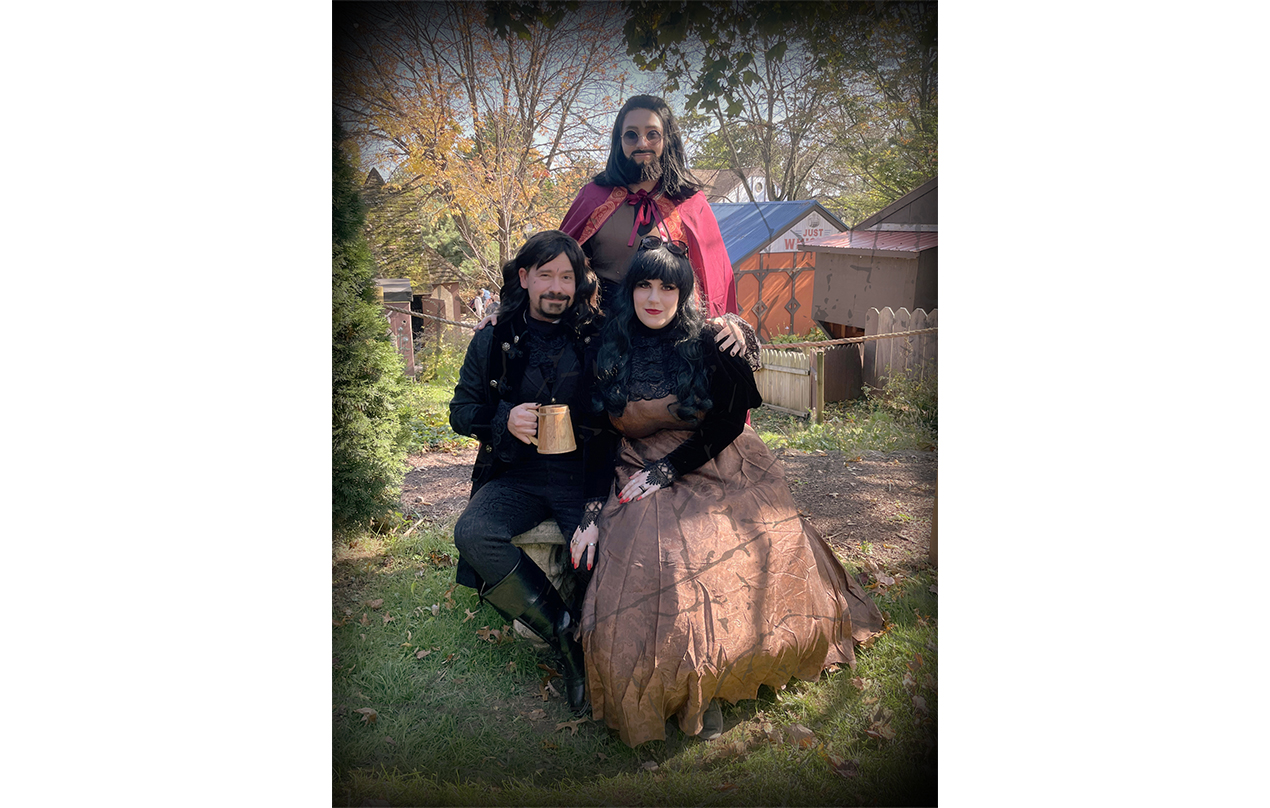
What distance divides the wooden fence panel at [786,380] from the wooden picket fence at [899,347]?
0.84ft

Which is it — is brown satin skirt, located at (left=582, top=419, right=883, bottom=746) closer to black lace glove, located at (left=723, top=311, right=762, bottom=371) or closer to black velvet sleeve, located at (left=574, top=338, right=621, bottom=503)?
black velvet sleeve, located at (left=574, top=338, right=621, bottom=503)

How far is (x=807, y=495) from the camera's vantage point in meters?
3.03

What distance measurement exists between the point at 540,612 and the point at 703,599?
656 millimetres

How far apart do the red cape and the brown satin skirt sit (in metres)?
0.62

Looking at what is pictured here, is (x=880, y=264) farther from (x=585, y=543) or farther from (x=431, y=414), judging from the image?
(x=431, y=414)

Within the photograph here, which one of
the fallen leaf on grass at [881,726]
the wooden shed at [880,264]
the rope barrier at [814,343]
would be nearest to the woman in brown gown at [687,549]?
the fallen leaf on grass at [881,726]

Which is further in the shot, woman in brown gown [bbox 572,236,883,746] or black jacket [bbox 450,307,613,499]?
black jacket [bbox 450,307,613,499]

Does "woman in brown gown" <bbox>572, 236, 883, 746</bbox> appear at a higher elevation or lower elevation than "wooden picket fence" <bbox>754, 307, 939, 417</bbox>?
lower

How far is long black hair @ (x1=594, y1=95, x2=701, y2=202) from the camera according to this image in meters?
2.81

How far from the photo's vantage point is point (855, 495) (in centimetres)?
302

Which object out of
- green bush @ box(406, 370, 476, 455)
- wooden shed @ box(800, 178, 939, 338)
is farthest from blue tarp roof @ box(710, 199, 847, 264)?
green bush @ box(406, 370, 476, 455)

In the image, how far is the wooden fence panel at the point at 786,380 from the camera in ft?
10.0

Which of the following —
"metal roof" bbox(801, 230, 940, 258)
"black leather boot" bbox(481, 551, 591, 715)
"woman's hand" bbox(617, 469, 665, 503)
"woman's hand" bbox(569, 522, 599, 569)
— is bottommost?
"black leather boot" bbox(481, 551, 591, 715)

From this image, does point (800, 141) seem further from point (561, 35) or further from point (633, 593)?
point (633, 593)
